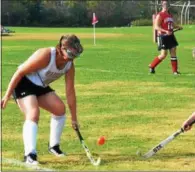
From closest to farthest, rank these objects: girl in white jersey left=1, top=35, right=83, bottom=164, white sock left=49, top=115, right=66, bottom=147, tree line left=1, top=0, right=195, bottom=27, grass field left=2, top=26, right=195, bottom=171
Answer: girl in white jersey left=1, top=35, right=83, bottom=164 < grass field left=2, top=26, right=195, bottom=171 < white sock left=49, top=115, right=66, bottom=147 < tree line left=1, top=0, right=195, bottom=27

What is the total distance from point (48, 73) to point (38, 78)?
6.3 inches

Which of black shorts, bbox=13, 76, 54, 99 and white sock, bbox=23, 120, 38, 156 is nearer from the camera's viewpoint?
white sock, bbox=23, 120, 38, 156

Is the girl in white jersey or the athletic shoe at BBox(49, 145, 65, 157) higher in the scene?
the girl in white jersey

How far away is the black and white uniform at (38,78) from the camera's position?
27.3ft

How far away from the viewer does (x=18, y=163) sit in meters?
8.12

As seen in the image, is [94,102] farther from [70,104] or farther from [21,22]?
[21,22]

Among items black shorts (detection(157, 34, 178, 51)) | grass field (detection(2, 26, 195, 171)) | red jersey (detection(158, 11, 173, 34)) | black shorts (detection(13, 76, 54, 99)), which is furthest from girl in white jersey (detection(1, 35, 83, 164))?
red jersey (detection(158, 11, 173, 34))

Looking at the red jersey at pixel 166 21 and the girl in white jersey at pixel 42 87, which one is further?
the red jersey at pixel 166 21

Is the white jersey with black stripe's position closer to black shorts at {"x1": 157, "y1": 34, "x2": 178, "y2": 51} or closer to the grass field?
the grass field

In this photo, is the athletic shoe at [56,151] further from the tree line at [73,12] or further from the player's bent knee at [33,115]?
the tree line at [73,12]

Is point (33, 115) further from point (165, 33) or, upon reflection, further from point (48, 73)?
point (165, 33)

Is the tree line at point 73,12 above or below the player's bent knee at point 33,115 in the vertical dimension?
below

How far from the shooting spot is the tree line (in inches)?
3900

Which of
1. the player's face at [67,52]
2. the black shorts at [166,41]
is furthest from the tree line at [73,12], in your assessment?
the player's face at [67,52]
